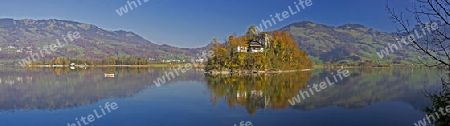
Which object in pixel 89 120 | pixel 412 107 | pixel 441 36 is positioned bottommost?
pixel 412 107

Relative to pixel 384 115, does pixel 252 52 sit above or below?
above

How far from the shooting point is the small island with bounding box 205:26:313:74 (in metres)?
67.1

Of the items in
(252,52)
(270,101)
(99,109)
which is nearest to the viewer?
(99,109)

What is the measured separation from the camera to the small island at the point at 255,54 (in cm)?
6705

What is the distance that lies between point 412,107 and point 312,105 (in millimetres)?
6371

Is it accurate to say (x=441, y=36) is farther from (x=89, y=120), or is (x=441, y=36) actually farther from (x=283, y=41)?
(x=283, y=41)

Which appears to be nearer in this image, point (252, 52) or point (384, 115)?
point (384, 115)

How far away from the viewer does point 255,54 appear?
2672 inches

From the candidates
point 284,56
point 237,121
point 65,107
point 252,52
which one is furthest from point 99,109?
point 284,56

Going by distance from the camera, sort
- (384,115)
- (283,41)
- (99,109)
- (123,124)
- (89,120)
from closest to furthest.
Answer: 1. (123,124)
2. (89,120)
3. (384,115)
4. (99,109)
5. (283,41)

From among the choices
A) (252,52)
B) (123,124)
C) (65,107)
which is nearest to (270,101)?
(123,124)

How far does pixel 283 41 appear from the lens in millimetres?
77312

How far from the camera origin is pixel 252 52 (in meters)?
71.7

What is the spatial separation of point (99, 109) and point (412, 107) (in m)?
20.2
